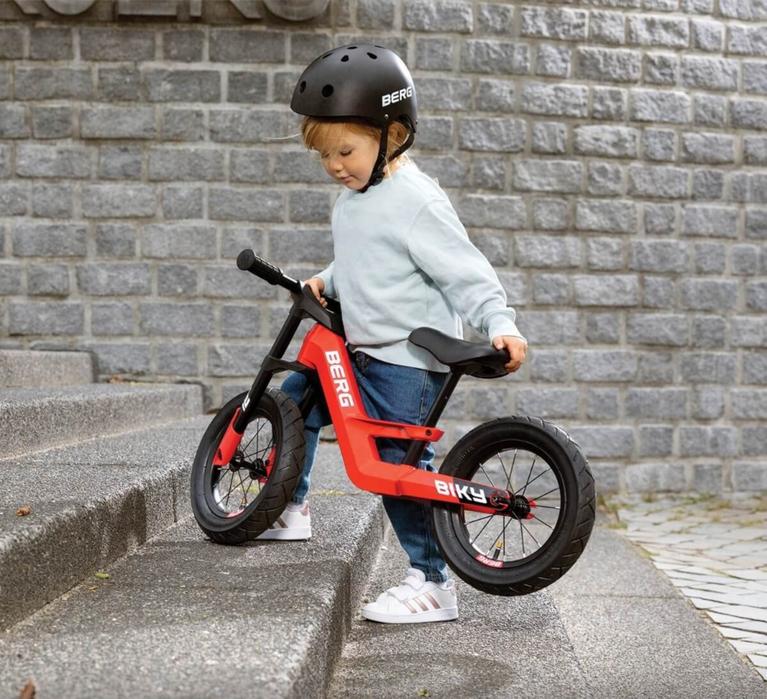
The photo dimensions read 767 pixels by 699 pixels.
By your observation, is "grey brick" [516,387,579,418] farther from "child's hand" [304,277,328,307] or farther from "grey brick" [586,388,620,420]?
"child's hand" [304,277,328,307]

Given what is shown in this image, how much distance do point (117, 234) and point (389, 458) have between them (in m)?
3.85

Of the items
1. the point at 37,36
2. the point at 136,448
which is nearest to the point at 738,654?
the point at 136,448

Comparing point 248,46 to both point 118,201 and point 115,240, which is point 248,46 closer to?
point 118,201

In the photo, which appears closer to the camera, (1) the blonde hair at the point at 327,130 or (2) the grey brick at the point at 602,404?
(1) the blonde hair at the point at 327,130

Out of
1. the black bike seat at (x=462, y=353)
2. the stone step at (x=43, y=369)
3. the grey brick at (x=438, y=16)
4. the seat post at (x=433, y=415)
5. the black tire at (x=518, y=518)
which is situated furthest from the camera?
the grey brick at (x=438, y=16)

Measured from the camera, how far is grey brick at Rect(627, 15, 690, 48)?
6.54 meters

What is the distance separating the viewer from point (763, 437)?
21.9 feet

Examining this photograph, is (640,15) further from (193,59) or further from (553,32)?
(193,59)

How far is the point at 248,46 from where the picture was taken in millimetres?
6270

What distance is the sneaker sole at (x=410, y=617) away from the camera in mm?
2971

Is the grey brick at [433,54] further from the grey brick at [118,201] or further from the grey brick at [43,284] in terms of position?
the grey brick at [43,284]

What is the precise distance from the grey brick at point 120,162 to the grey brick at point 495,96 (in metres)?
2.12

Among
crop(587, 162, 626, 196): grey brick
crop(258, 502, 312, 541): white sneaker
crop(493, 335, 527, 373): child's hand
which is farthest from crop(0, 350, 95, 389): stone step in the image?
crop(587, 162, 626, 196): grey brick

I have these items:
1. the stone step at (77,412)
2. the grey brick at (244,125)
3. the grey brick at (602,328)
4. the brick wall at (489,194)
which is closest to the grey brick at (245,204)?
the brick wall at (489,194)
